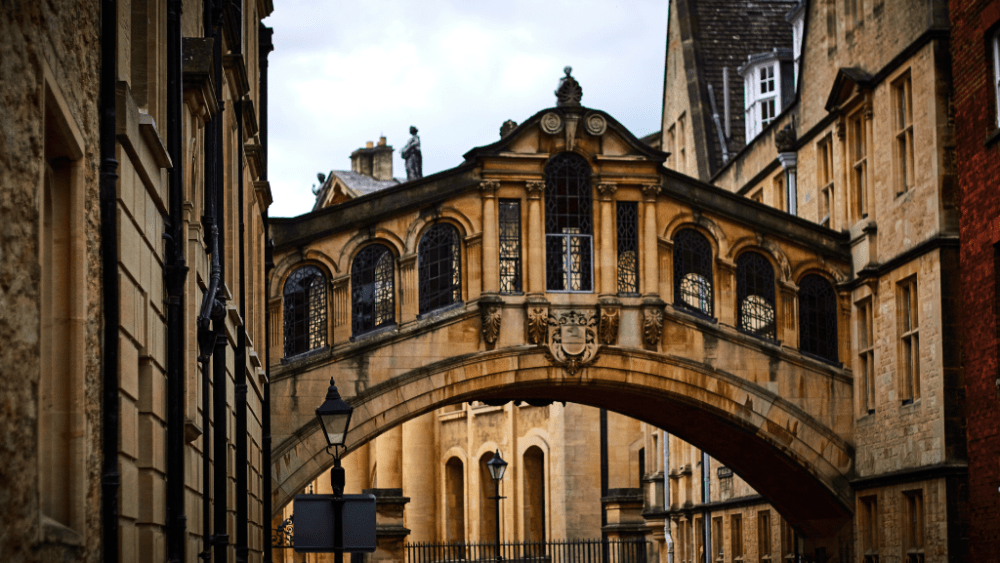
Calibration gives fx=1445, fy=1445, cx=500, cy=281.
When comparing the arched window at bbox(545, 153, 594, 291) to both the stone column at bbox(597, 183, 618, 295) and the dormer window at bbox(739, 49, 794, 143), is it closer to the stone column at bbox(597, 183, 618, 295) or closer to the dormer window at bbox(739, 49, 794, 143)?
the stone column at bbox(597, 183, 618, 295)

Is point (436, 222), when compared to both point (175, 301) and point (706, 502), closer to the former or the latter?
point (706, 502)

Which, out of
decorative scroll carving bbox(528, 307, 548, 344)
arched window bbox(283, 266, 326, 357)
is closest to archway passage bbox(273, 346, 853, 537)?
decorative scroll carving bbox(528, 307, 548, 344)

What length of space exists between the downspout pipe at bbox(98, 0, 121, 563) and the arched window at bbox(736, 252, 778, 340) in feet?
56.2

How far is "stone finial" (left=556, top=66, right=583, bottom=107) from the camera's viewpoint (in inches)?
910

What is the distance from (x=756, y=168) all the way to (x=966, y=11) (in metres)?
10.7

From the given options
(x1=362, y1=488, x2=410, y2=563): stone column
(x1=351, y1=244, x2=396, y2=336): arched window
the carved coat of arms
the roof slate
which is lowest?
(x1=362, y1=488, x2=410, y2=563): stone column

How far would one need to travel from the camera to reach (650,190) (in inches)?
907

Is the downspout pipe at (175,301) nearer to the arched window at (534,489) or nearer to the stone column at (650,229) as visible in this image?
the stone column at (650,229)

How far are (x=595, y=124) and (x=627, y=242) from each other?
195 centimetres

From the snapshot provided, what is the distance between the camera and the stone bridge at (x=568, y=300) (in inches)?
871

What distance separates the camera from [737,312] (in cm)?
2334

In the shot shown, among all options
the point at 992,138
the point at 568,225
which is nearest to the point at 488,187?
the point at 568,225

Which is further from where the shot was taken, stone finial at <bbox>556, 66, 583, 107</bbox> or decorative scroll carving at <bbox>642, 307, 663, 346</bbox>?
stone finial at <bbox>556, 66, 583, 107</bbox>

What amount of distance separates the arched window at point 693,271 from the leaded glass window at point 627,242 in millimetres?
704
